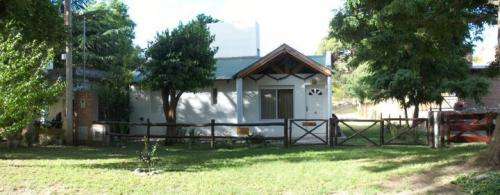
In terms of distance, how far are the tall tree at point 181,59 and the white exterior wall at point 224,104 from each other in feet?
10.7

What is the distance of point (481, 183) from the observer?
9500 millimetres

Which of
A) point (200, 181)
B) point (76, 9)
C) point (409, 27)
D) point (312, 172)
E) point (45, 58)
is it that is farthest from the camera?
point (76, 9)

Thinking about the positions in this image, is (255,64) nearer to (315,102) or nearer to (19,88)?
(315,102)

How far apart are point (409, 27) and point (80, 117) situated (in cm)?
1302

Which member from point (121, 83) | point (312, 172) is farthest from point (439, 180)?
point (121, 83)

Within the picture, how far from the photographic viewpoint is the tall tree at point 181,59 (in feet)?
65.4

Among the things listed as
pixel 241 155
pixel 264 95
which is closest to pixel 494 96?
pixel 264 95

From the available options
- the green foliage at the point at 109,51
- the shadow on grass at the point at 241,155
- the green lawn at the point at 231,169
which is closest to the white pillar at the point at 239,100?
the green foliage at the point at 109,51

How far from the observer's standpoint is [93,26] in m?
33.1

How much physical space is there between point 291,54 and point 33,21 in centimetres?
983

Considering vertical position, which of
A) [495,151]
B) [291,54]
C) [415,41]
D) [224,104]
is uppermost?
[291,54]

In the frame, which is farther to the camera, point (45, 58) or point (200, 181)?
point (45, 58)

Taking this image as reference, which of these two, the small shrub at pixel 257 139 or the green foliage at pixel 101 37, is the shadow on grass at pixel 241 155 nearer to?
the small shrub at pixel 257 139

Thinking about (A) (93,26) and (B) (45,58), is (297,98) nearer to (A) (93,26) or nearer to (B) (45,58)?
(B) (45,58)
